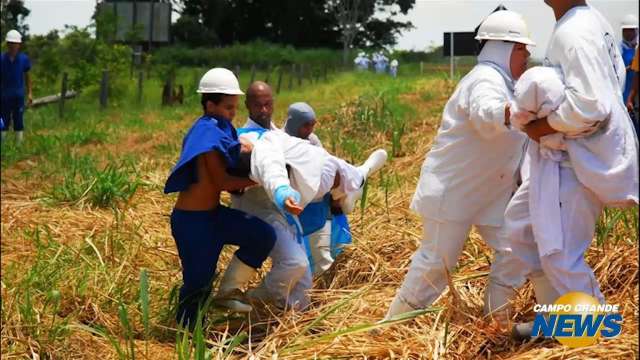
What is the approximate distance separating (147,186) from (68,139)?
4021 mm

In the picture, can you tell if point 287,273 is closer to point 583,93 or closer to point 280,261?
point 280,261

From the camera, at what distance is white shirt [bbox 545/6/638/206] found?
2.92 meters

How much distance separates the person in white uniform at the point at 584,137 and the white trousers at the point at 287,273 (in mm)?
1383

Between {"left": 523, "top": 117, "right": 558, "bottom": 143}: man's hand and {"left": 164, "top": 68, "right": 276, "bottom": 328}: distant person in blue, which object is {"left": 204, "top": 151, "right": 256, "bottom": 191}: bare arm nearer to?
{"left": 164, "top": 68, "right": 276, "bottom": 328}: distant person in blue

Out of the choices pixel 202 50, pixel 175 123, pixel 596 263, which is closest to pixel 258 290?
pixel 596 263

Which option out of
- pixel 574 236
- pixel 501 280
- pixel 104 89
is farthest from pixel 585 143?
pixel 104 89

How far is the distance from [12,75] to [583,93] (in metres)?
8.56

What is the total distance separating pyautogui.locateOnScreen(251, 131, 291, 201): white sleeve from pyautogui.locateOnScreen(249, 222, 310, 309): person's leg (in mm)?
445

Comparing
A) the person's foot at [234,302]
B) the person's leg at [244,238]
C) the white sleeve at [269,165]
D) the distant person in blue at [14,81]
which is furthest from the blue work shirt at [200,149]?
the distant person in blue at [14,81]

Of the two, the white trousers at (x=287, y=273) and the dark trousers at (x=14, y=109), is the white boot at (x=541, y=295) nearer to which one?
the white trousers at (x=287, y=273)

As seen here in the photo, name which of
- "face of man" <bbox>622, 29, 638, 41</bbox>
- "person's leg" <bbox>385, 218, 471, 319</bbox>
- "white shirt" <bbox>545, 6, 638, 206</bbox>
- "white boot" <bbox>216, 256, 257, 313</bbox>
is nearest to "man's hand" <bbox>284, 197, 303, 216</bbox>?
"person's leg" <bbox>385, 218, 471, 319</bbox>

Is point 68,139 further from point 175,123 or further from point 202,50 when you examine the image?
point 202,50

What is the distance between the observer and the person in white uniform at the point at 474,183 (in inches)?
Result: 139

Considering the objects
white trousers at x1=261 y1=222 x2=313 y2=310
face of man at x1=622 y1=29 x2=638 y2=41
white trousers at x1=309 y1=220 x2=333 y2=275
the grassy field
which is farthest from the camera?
face of man at x1=622 y1=29 x2=638 y2=41
